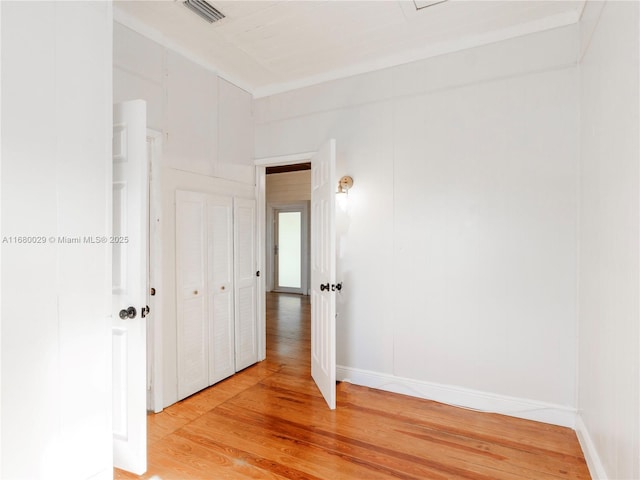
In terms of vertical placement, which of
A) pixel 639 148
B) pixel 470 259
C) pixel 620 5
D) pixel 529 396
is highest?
pixel 620 5

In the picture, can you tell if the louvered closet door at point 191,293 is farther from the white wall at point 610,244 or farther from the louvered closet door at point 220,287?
the white wall at point 610,244

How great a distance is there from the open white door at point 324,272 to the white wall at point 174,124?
905 millimetres

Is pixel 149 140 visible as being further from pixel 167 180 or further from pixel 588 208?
pixel 588 208

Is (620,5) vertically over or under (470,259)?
over

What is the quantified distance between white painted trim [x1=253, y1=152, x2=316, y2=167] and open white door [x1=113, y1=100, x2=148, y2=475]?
1.80 m

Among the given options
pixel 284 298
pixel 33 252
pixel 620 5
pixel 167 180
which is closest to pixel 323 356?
pixel 167 180

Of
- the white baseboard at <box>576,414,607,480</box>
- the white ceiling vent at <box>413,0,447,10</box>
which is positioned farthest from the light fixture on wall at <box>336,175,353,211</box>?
the white baseboard at <box>576,414,607,480</box>

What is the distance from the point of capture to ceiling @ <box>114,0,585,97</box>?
2.43 metres

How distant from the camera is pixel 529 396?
2.65m

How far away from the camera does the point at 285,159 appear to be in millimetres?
3703

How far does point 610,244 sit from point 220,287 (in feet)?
9.40

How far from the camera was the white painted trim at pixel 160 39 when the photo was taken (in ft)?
8.11

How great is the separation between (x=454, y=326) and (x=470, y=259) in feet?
1.84

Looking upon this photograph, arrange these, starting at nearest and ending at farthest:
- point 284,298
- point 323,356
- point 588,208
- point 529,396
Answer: point 588,208 → point 529,396 → point 323,356 → point 284,298
